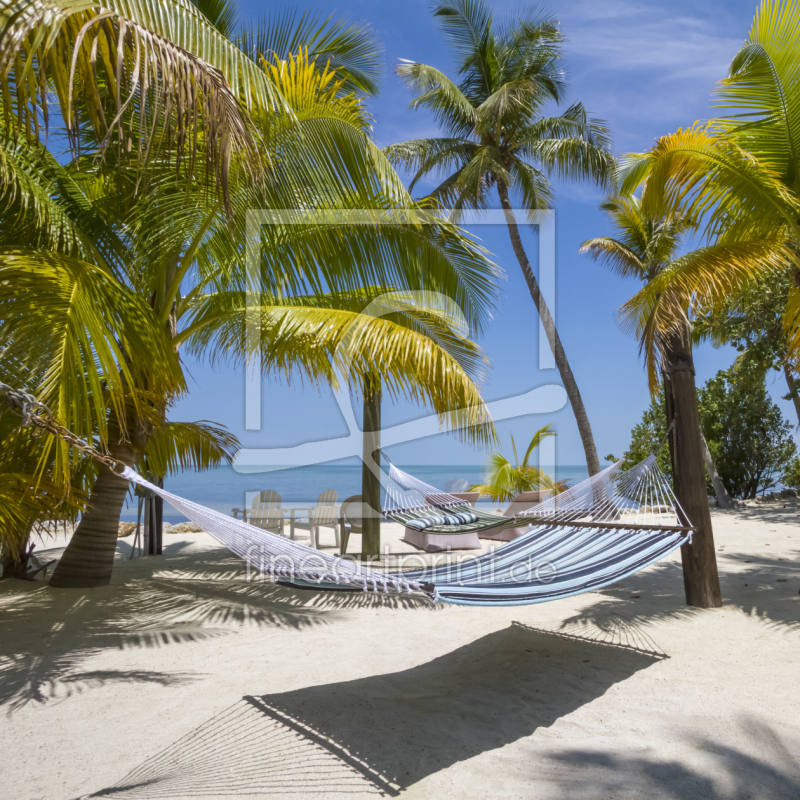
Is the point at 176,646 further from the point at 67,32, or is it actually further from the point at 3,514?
the point at 67,32

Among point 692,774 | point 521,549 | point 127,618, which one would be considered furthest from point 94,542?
point 692,774

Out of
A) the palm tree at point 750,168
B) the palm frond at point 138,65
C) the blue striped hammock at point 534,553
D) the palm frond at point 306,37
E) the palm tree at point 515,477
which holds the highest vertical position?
the palm frond at point 306,37

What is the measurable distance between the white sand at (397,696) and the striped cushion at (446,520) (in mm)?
495

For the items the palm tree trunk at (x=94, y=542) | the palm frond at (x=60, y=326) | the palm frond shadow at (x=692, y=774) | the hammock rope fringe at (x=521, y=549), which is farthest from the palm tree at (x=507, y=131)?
the palm frond shadow at (x=692, y=774)

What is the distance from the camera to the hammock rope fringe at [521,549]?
2068 millimetres

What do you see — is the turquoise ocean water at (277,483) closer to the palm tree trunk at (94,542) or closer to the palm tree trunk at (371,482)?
the palm tree trunk at (371,482)

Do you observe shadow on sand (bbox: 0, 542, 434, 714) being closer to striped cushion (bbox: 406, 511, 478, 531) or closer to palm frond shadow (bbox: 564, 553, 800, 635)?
striped cushion (bbox: 406, 511, 478, 531)

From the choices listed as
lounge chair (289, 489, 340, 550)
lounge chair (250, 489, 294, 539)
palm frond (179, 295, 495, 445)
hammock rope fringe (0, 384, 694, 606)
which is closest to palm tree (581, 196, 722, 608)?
hammock rope fringe (0, 384, 694, 606)

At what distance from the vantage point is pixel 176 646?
118 inches

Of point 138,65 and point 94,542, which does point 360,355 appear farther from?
point 94,542

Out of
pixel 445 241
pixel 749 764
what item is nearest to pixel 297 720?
pixel 749 764

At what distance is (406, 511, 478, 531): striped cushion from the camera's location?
395 centimetres

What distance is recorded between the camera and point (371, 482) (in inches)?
216

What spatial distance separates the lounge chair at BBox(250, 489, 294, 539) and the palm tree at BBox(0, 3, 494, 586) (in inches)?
66.7
